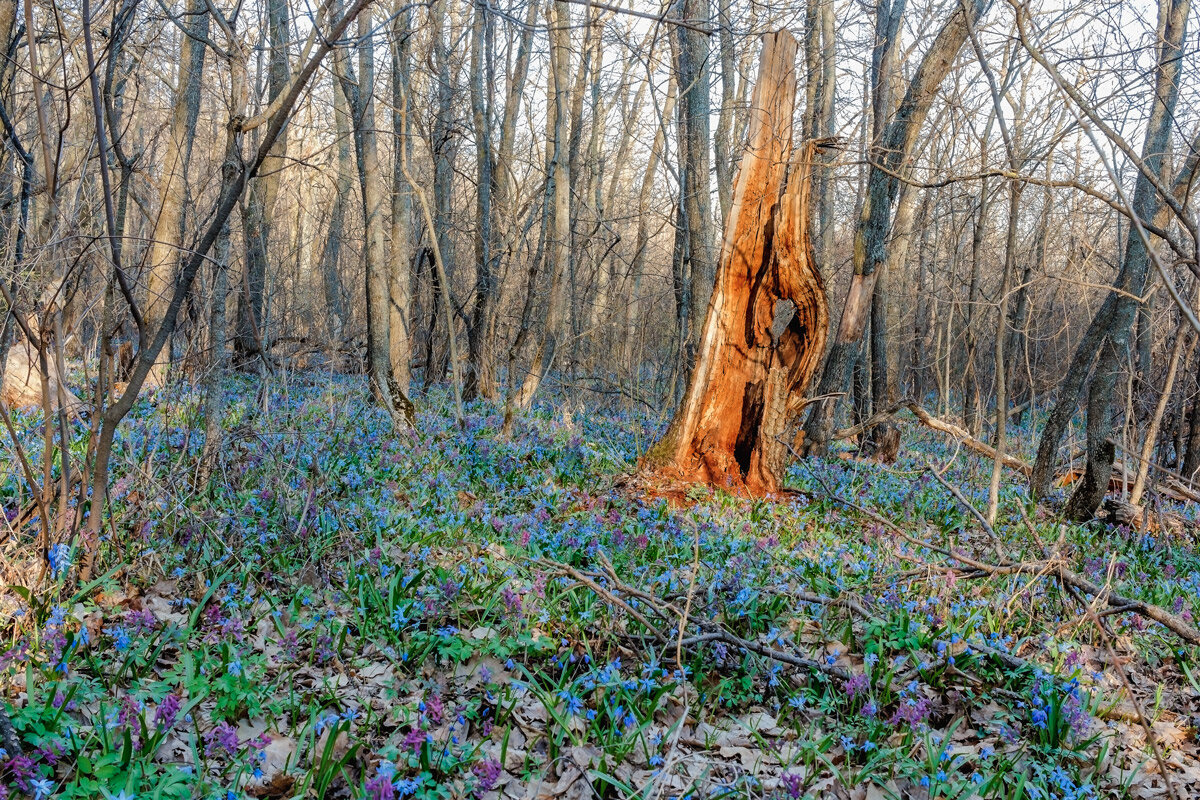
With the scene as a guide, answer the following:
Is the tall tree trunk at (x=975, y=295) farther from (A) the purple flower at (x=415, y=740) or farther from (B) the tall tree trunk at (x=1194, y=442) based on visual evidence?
(A) the purple flower at (x=415, y=740)

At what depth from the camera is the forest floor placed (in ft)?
8.82

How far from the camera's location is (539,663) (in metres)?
3.48

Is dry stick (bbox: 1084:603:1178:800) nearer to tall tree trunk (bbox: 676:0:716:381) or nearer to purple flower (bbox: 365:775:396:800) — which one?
purple flower (bbox: 365:775:396:800)

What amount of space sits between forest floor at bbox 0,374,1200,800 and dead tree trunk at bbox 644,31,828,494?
1.59 metres

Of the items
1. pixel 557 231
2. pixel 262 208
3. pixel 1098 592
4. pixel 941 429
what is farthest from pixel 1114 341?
pixel 262 208

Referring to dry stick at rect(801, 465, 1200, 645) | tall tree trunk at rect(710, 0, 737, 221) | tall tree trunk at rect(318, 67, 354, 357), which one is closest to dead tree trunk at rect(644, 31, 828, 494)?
tall tree trunk at rect(710, 0, 737, 221)

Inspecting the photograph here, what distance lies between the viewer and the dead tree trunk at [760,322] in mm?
6668

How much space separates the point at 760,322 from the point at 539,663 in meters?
4.16

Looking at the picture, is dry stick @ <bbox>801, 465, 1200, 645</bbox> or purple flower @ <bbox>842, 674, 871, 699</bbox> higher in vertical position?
dry stick @ <bbox>801, 465, 1200, 645</bbox>

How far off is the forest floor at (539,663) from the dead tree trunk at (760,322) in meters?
1.59

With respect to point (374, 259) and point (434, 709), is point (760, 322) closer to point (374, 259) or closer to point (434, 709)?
point (434, 709)

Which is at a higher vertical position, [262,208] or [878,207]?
[262,208]

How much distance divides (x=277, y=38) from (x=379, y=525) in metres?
8.06

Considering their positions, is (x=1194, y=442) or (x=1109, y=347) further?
(x=1194, y=442)
